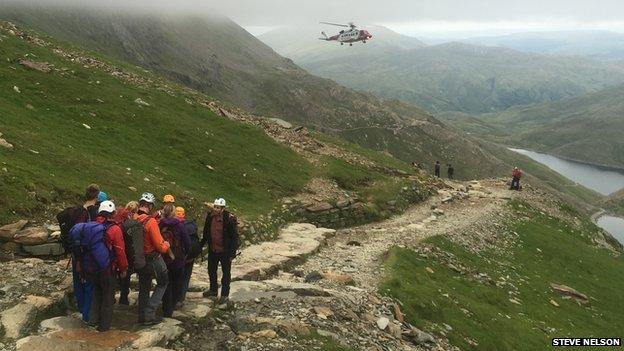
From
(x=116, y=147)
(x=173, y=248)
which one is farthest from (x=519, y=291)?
(x=116, y=147)

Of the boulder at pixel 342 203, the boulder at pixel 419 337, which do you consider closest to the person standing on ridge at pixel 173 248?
the boulder at pixel 419 337

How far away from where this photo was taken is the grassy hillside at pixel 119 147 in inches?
1030

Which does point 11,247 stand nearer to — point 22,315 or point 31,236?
point 31,236

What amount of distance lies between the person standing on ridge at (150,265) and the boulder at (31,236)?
7453 mm

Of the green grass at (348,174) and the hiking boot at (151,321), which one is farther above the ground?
the hiking boot at (151,321)

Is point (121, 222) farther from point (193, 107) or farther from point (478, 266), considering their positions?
point (193, 107)

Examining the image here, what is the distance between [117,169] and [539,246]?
1437 inches

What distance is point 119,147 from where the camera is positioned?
36906 mm

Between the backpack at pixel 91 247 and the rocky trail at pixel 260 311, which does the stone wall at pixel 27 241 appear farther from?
the backpack at pixel 91 247

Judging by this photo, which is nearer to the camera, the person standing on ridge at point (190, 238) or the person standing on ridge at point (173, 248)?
the person standing on ridge at point (173, 248)

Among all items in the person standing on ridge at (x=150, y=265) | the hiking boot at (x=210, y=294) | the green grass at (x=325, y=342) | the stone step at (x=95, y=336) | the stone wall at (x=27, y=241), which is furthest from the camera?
the stone wall at (x=27, y=241)

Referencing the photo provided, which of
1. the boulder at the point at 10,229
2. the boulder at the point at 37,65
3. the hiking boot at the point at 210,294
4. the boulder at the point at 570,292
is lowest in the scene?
the boulder at the point at 570,292

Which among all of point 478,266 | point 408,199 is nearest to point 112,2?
point 408,199

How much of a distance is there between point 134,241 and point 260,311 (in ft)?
18.4
